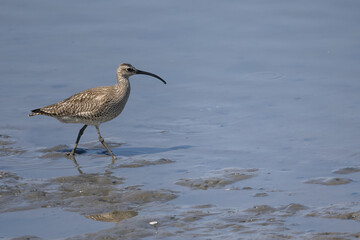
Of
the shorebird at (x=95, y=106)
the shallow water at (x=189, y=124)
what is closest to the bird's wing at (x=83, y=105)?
the shorebird at (x=95, y=106)

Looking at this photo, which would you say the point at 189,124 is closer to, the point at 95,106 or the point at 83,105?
the point at 95,106

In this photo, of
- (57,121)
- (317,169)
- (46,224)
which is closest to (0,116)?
(57,121)

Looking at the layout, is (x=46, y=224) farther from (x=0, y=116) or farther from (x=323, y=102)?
(x=323, y=102)

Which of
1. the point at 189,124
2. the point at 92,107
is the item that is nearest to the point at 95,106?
the point at 92,107

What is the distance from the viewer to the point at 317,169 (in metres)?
10.7

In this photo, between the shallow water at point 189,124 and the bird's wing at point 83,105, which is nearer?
the shallow water at point 189,124

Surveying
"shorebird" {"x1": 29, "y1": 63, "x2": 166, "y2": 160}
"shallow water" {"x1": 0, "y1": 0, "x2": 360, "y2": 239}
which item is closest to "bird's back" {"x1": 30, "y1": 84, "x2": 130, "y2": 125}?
"shorebird" {"x1": 29, "y1": 63, "x2": 166, "y2": 160}

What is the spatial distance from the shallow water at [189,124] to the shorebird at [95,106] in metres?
0.43

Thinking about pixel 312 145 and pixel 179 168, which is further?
pixel 312 145

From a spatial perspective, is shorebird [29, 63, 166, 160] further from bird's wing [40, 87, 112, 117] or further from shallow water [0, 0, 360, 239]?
shallow water [0, 0, 360, 239]

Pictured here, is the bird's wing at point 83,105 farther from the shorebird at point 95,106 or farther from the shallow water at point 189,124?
the shallow water at point 189,124

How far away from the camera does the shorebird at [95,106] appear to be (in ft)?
40.4

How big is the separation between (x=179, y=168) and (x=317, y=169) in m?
2.01

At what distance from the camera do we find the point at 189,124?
1306cm
